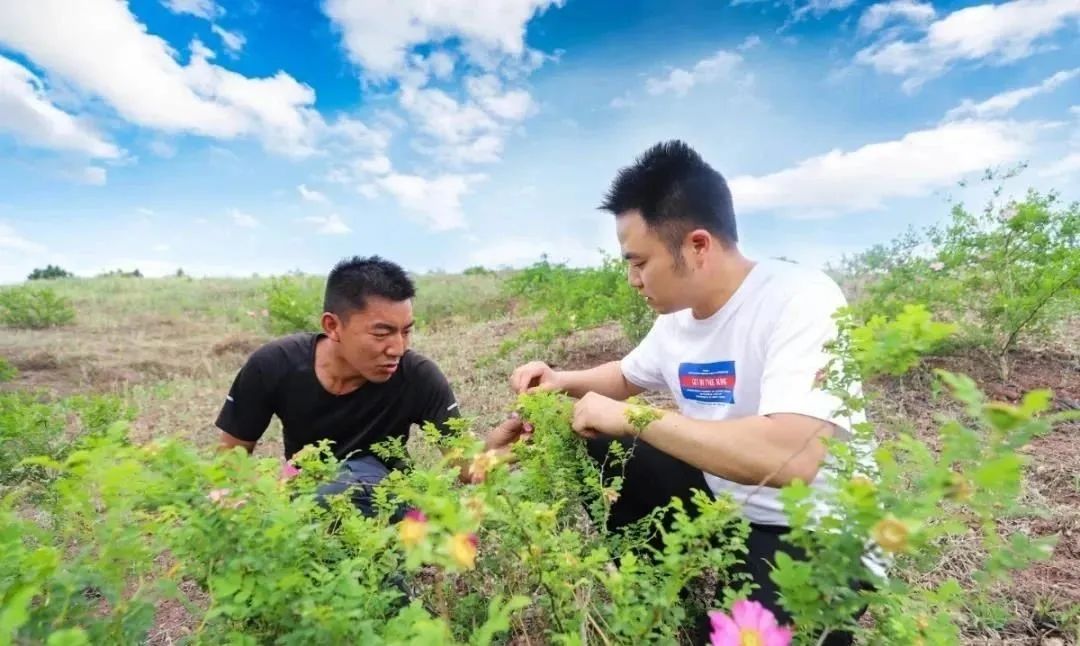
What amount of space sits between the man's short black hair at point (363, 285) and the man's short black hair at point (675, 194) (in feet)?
3.04

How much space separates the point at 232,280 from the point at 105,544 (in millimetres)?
19571

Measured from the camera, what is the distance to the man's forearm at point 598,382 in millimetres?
2389

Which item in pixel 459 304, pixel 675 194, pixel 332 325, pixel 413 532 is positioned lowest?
pixel 459 304

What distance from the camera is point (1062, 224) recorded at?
4137 millimetres

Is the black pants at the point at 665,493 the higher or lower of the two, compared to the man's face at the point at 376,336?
lower

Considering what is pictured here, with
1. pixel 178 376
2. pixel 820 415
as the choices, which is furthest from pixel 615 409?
pixel 178 376

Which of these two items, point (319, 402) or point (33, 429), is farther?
point (33, 429)

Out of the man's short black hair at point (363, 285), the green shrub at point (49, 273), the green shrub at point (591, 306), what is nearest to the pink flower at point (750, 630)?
the man's short black hair at point (363, 285)

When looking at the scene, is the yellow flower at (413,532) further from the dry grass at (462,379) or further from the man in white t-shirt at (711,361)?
the man in white t-shirt at (711,361)

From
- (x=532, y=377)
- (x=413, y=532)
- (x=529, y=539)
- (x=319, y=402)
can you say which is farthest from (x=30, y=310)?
(x=413, y=532)

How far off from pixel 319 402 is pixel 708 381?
5.09 feet

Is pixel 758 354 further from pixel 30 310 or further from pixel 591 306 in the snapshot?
pixel 30 310

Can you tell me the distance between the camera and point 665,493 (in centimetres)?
204

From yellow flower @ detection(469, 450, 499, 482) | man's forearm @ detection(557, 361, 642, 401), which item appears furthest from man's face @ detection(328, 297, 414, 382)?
yellow flower @ detection(469, 450, 499, 482)
